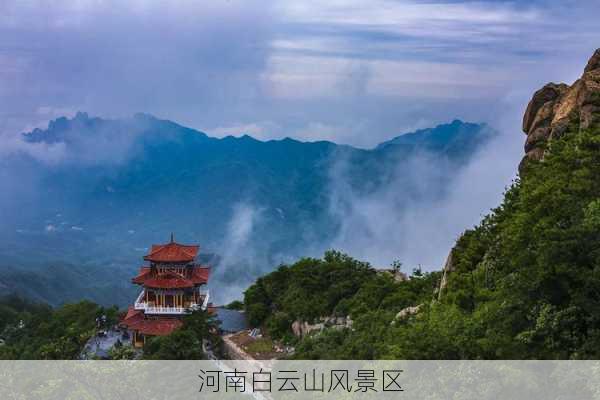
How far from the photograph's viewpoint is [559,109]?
1994 cm

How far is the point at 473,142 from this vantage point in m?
135

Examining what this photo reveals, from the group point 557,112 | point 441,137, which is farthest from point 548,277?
point 441,137

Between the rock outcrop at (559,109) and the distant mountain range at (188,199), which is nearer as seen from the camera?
the rock outcrop at (559,109)

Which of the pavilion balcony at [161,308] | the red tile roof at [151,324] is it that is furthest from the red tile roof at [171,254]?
the red tile roof at [151,324]

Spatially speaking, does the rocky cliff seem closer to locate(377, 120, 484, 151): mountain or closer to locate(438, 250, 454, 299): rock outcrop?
locate(438, 250, 454, 299): rock outcrop

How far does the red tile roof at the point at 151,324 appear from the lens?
25938mm

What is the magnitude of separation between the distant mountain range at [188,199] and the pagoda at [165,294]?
50.9 metres

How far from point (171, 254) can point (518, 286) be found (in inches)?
760

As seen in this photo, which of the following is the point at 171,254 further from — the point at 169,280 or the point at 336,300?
the point at 336,300

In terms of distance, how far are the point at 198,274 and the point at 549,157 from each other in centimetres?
1732

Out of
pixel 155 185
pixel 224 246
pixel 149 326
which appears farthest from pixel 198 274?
pixel 155 185

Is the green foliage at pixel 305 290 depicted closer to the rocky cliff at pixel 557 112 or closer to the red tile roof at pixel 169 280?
the red tile roof at pixel 169 280

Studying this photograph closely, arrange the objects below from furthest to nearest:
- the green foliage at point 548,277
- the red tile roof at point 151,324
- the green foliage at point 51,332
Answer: the red tile roof at point 151,324 < the green foliage at point 51,332 < the green foliage at point 548,277

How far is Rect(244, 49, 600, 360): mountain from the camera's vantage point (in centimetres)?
1135
